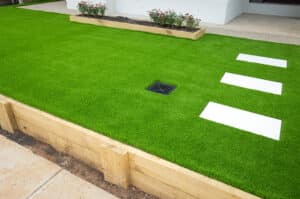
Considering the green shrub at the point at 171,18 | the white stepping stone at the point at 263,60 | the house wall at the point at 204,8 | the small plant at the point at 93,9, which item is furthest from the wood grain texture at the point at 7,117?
the house wall at the point at 204,8

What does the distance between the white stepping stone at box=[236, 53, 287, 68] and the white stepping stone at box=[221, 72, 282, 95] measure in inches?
32.9

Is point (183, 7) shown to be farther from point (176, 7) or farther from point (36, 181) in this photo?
point (36, 181)

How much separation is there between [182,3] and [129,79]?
489cm

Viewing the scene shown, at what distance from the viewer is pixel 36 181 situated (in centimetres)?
216

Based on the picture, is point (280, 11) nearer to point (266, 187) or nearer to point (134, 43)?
point (134, 43)

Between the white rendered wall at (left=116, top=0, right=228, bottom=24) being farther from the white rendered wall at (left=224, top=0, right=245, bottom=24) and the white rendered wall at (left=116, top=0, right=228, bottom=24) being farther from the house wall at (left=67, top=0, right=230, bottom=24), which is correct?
the white rendered wall at (left=224, top=0, right=245, bottom=24)

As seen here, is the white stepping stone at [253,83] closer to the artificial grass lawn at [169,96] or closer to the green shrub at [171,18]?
the artificial grass lawn at [169,96]

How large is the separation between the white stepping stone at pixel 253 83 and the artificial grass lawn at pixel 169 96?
0.11 metres

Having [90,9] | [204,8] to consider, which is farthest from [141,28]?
[204,8]

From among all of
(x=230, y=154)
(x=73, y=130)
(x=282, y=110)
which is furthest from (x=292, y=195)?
(x=73, y=130)

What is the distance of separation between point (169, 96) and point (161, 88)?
274 mm

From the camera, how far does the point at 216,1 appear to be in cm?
684

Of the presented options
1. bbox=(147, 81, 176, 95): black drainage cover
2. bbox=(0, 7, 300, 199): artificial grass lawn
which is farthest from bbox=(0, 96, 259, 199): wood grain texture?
bbox=(147, 81, 176, 95): black drainage cover

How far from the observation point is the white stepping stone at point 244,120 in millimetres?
2545
